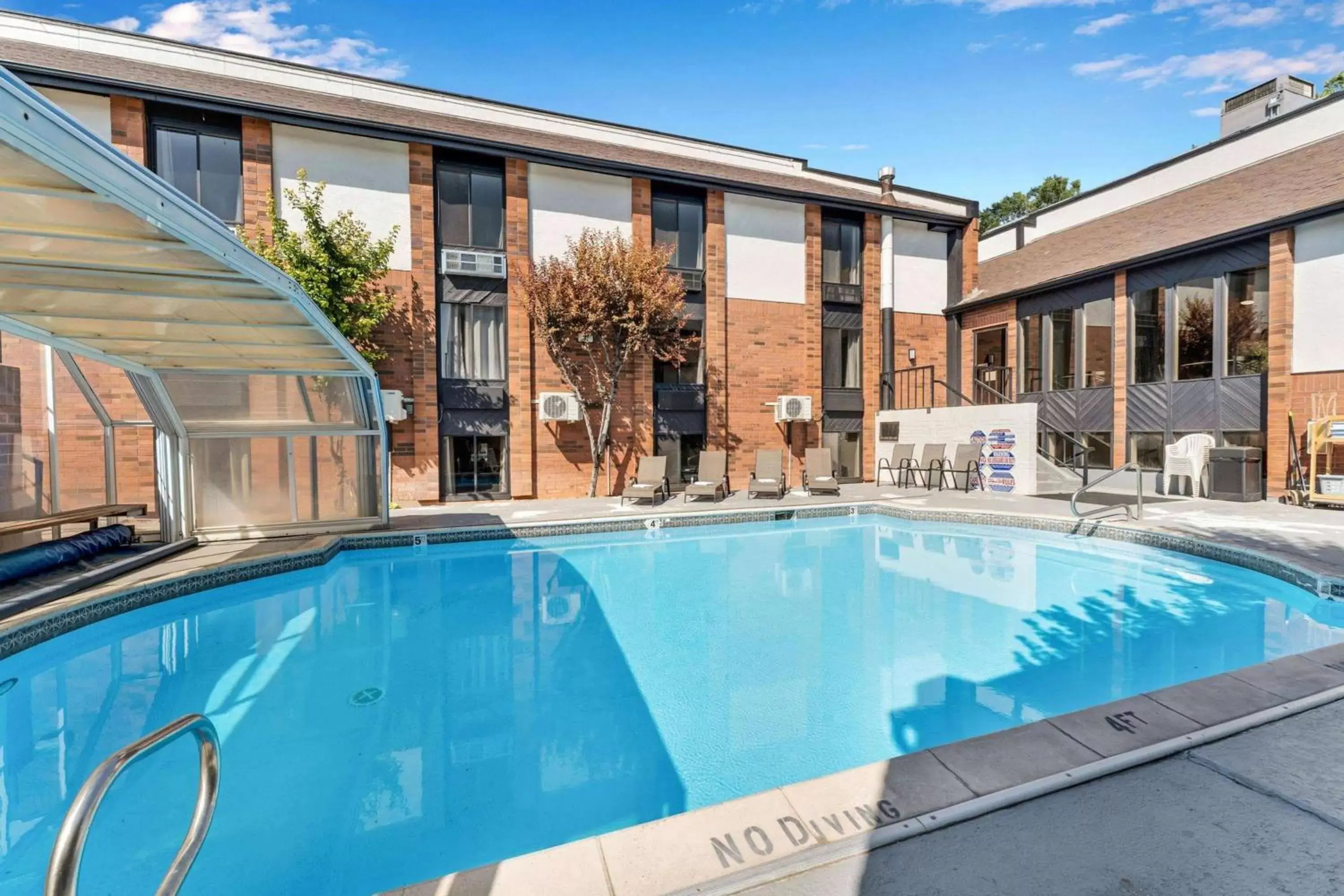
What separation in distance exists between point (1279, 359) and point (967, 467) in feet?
17.5

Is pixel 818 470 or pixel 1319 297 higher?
pixel 1319 297

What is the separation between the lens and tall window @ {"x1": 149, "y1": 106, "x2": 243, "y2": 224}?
413 inches

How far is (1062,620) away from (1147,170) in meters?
14.7

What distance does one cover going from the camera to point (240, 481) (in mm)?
8414

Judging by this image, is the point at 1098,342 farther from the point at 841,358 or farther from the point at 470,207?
the point at 470,207

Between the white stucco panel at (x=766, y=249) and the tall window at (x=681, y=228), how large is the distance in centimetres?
67

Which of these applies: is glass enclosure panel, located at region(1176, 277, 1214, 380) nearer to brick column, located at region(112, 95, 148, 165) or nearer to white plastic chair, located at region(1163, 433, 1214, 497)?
white plastic chair, located at region(1163, 433, 1214, 497)

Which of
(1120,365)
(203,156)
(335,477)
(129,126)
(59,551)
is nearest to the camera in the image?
(59,551)

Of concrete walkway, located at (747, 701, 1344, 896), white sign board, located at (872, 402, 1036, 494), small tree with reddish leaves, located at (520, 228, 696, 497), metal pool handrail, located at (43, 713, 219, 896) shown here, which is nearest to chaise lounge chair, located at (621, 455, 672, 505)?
small tree with reddish leaves, located at (520, 228, 696, 497)

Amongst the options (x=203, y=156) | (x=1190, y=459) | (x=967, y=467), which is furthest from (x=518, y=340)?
(x=1190, y=459)

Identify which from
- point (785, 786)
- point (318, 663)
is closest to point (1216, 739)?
point (785, 786)

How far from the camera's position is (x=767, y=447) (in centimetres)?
1461

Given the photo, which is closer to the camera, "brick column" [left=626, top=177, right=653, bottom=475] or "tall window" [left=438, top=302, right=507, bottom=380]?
"tall window" [left=438, top=302, right=507, bottom=380]

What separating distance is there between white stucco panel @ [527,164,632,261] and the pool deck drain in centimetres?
1179
